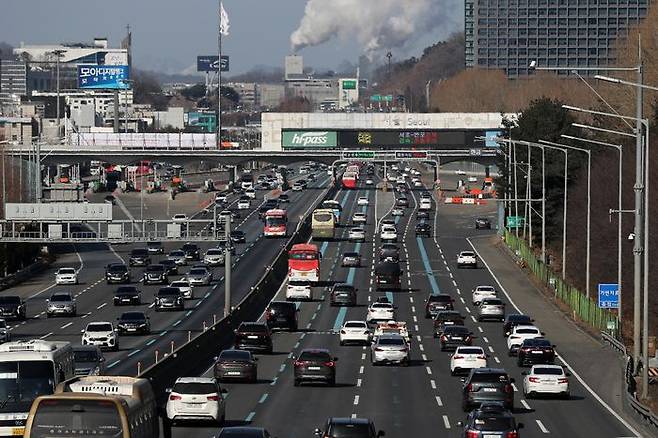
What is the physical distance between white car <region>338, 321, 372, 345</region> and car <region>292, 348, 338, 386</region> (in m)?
16.6

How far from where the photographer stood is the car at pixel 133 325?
250 feet

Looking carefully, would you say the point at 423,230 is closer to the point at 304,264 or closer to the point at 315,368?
the point at 304,264

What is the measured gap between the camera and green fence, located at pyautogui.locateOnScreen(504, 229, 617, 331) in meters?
77.8

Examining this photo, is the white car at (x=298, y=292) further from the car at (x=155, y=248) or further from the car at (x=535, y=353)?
the car at (x=535, y=353)

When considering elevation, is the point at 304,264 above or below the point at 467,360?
above

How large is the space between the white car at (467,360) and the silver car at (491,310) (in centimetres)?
2359

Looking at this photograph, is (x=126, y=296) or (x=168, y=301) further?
(x=126, y=296)

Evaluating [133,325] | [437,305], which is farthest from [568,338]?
[133,325]

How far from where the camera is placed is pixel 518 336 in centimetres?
6812

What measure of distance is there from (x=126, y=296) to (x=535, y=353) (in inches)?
1338

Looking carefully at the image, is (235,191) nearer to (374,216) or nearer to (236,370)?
(374,216)

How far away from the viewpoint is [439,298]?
8538 centimetres

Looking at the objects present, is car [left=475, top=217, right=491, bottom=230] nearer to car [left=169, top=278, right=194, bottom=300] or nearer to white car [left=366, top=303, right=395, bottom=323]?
car [left=169, top=278, right=194, bottom=300]

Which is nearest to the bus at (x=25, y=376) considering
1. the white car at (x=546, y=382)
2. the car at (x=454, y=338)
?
the white car at (x=546, y=382)
